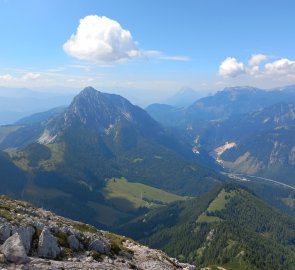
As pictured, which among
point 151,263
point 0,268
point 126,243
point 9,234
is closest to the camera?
point 0,268

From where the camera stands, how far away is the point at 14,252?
4488 cm

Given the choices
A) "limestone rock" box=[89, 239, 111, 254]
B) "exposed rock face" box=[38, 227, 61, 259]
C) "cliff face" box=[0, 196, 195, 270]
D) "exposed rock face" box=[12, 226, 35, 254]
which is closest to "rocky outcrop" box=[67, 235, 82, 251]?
"cliff face" box=[0, 196, 195, 270]

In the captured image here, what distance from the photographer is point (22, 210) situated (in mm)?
71750

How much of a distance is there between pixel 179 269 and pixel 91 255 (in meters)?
20.5

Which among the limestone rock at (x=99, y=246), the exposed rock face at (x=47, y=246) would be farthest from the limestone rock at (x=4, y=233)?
the limestone rock at (x=99, y=246)

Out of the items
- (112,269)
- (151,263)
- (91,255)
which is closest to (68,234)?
(91,255)

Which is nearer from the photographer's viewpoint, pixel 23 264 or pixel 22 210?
pixel 23 264

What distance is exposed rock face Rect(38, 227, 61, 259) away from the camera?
173 ft

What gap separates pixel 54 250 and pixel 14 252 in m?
9.73

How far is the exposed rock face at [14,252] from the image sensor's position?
146 ft

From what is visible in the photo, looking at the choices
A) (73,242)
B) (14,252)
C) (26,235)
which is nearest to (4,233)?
(26,235)

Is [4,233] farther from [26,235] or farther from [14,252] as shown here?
[14,252]

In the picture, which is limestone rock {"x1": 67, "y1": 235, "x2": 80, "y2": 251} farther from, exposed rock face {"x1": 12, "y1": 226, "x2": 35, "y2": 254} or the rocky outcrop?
exposed rock face {"x1": 12, "y1": 226, "x2": 35, "y2": 254}

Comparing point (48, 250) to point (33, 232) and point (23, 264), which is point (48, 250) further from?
point (23, 264)
